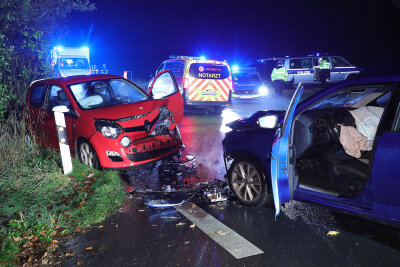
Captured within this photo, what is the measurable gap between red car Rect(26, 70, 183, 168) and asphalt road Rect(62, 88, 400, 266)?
3.15ft

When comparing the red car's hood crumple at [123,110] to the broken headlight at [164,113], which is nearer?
the red car's hood crumple at [123,110]

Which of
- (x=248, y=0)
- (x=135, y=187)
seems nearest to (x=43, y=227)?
(x=135, y=187)

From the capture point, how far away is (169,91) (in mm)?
8000

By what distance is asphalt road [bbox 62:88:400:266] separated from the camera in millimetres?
3262

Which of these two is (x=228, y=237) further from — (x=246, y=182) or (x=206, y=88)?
(x=206, y=88)

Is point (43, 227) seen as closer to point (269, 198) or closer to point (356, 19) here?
point (269, 198)

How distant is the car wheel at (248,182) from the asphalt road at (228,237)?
0.50 ft

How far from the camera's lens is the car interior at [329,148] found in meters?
3.87

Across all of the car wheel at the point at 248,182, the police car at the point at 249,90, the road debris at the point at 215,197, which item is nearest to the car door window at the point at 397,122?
the car wheel at the point at 248,182

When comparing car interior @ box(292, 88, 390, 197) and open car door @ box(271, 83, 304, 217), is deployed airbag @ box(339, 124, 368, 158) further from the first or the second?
open car door @ box(271, 83, 304, 217)

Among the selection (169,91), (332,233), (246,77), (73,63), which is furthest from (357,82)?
(73,63)

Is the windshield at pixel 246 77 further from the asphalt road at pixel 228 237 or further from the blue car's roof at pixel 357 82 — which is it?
the blue car's roof at pixel 357 82

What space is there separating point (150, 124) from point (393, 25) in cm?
2803

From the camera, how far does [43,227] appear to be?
3.95m
